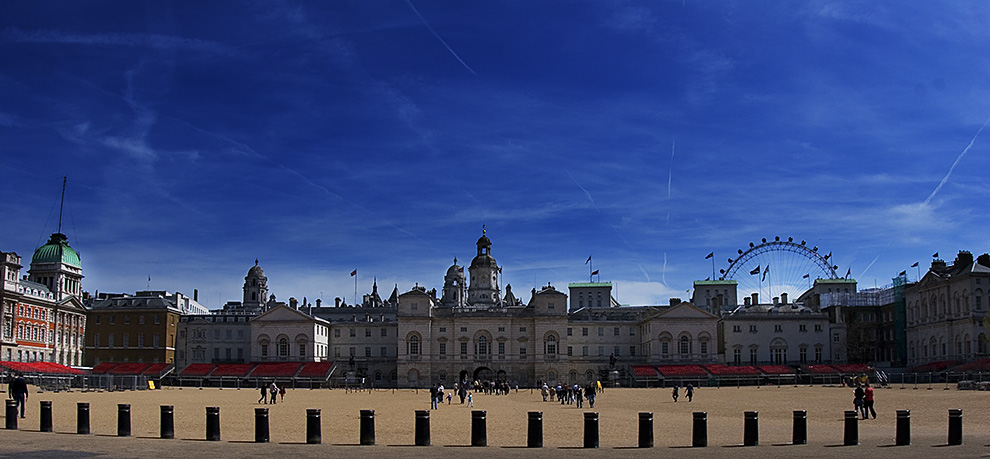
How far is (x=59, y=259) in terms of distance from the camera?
125188mm

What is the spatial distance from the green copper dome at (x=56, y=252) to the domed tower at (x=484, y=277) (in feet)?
179

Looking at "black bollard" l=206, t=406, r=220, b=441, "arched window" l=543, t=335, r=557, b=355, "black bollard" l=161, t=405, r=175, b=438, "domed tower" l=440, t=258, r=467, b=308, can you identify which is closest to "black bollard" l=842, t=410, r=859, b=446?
"black bollard" l=206, t=406, r=220, b=441

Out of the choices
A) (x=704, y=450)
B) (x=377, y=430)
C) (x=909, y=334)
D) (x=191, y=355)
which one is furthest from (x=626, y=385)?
(x=704, y=450)

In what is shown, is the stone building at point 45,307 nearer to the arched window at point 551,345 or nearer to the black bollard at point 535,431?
the arched window at point 551,345

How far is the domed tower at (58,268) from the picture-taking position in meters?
124

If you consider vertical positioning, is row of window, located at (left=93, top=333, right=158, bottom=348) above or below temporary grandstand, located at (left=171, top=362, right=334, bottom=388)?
above

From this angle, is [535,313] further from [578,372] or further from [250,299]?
[250,299]

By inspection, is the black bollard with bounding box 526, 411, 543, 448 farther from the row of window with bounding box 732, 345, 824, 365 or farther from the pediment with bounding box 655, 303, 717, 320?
the row of window with bounding box 732, 345, 824, 365

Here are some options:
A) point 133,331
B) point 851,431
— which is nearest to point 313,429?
point 851,431

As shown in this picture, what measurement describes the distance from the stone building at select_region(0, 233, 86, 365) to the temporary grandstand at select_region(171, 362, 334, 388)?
623 inches

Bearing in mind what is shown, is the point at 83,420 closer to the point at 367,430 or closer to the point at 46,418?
the point at 46,418

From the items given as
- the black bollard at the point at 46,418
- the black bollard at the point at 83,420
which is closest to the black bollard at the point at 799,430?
the black bollard at the point at 83,420

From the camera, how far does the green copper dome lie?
126 meters

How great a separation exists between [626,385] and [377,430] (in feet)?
268
